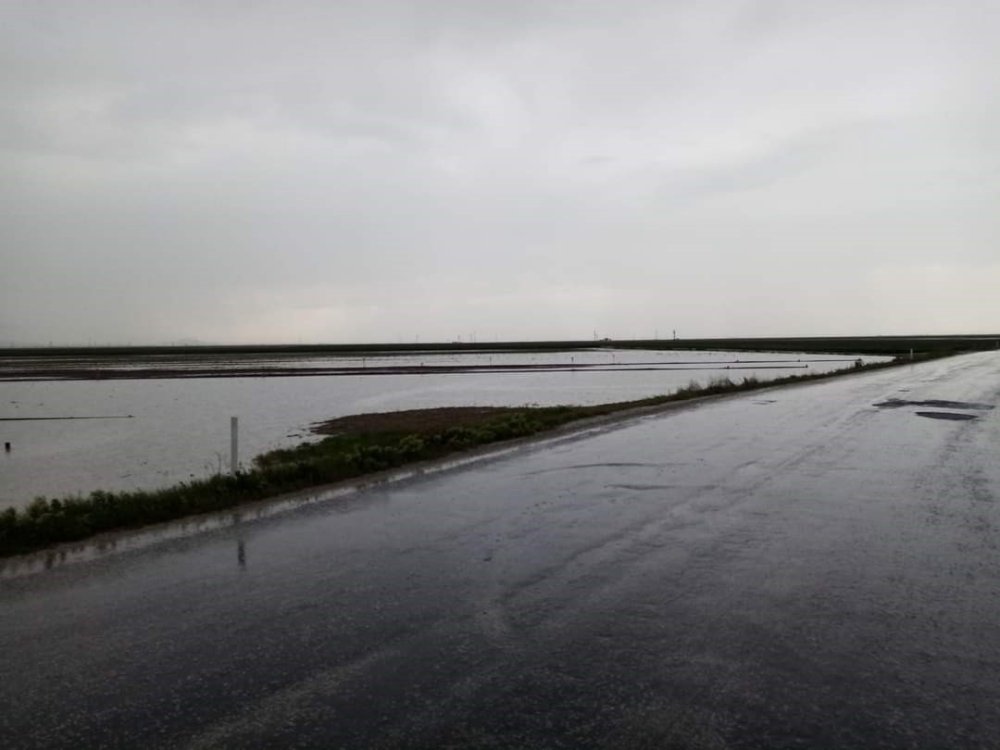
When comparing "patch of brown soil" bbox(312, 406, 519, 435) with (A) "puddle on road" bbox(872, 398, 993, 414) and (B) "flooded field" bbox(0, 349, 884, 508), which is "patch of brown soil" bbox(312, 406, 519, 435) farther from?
(A) "puddle on road" bbox(872, 398, 993, 414)

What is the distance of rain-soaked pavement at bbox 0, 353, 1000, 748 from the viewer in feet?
13.5

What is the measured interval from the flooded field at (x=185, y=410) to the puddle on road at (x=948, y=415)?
1815 centimetres

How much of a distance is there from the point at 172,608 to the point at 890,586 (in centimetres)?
615

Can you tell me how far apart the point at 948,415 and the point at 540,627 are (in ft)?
61.3

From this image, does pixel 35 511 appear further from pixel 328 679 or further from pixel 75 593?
pixel 328 679

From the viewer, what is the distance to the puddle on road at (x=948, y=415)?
19.1 meters

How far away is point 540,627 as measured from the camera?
5480mm

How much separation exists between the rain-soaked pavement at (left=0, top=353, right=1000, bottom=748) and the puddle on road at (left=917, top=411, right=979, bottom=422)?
9.76 m

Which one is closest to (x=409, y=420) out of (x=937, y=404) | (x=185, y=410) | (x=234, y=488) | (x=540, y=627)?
(x=185, y=410)

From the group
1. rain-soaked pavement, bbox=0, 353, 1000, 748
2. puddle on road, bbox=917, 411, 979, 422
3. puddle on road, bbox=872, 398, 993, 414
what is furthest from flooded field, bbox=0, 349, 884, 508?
puddle on road, bbox=917, 411, 979, 422

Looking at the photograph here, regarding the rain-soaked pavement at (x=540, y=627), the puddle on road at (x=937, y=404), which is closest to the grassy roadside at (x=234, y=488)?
the rain-soaked pavement at (x=540, y=627)

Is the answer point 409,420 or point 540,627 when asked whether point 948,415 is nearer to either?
point 540,627

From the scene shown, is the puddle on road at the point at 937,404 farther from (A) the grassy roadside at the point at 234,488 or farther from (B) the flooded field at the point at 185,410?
(B) the flooded field at the point at 185,410

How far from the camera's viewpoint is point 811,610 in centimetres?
580
